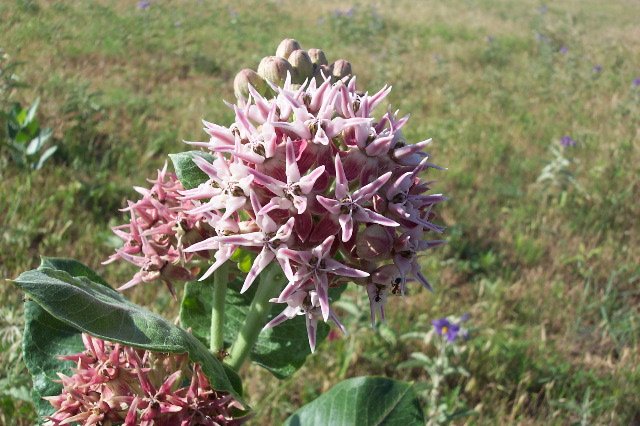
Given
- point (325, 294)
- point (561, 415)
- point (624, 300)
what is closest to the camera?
point (325, 294)

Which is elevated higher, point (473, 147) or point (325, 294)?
point (325, 294)

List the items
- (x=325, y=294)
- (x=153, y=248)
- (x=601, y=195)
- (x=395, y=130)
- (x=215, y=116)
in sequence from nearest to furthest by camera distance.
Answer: (x=325, y=294), (x=395, y=130), (x=153, y=248), (x=601, y=195), (x=215, y=116)

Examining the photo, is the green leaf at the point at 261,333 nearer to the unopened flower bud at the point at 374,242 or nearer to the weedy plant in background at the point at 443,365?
the unopened flower bud at the point at 374,242

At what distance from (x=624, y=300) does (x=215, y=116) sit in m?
3.89

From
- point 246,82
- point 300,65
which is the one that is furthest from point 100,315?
point 300,65

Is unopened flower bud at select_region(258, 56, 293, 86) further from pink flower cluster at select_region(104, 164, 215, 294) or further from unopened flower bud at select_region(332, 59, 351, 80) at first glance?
pink flower cluster at select_region(104, 164, 215, 294)

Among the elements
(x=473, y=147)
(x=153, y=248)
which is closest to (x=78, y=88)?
(x=473, y=147)

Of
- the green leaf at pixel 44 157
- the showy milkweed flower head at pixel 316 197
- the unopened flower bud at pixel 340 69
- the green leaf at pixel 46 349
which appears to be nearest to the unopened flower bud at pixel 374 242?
the showy milkweed flower head at pixel 316 197

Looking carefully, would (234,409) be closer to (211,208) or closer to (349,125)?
(211,208)

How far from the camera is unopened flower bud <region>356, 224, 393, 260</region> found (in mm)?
1255

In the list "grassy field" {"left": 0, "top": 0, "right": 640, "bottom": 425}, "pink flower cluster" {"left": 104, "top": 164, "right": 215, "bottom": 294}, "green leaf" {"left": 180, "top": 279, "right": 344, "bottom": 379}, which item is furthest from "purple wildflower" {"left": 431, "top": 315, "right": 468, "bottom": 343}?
"pink flower cluster" {"left": 104, "top": 164, "right": 215, "bottom": 294}

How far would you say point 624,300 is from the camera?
4.21 meters

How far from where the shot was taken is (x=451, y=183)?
5.55 meters

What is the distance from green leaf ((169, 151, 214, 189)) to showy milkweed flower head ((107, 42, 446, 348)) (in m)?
0.13
